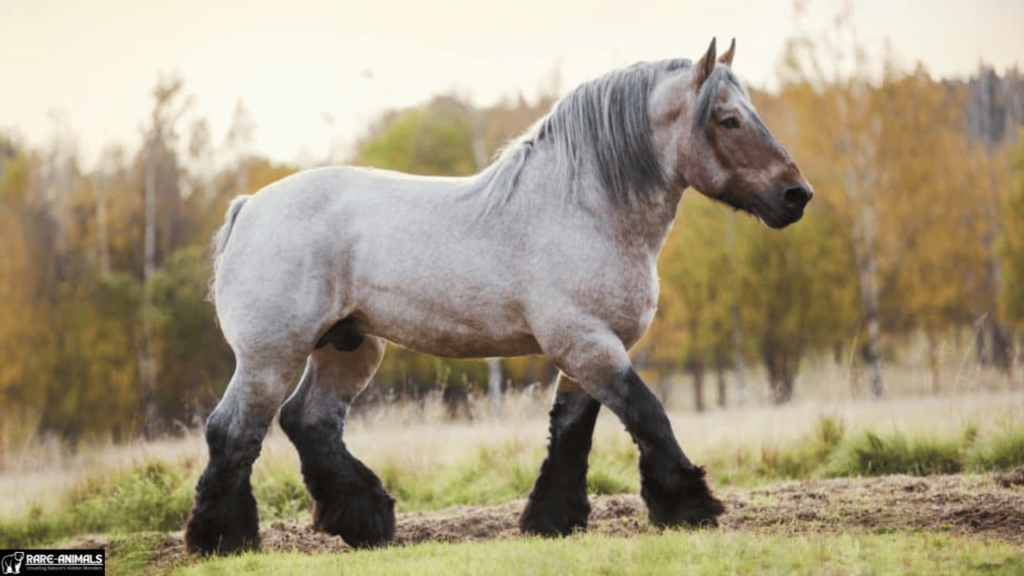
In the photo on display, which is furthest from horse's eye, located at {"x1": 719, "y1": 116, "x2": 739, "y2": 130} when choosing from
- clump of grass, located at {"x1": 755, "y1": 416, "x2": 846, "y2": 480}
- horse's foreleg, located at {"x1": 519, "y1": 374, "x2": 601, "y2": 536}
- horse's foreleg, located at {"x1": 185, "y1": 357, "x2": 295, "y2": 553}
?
clump of grass, located at {"x1": 755, "y1": 416, "x2": 846, "y2": 480}

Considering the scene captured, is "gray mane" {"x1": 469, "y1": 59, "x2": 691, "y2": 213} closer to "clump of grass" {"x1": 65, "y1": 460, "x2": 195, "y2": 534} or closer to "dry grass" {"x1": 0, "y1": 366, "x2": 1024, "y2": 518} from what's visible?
"dry grass" {"x1": 0, "y1": 366, "x2": 1024, "y2": 518}

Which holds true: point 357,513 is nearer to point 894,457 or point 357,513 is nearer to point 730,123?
point 730,123

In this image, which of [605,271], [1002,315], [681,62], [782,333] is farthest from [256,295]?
[1002,315]

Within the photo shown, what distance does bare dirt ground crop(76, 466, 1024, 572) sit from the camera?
4.83m

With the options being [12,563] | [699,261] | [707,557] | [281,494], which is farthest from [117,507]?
[699,261]

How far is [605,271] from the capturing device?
4.82 meters

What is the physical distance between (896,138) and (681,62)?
22306 millimetres

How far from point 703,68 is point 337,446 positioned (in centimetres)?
287

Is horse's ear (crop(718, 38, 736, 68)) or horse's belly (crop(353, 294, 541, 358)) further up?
horse's ear (crop(718, 38, 736, 68))

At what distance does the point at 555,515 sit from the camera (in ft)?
17.0

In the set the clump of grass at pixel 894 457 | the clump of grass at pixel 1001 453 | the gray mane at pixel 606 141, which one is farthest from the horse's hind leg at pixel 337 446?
the clump of grass at pixel 1001 453

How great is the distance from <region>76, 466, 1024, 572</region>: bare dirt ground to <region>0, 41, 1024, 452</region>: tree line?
16.3m

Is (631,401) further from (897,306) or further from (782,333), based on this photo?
(897,306)

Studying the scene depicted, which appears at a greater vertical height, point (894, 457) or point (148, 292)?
point (148, 292)
